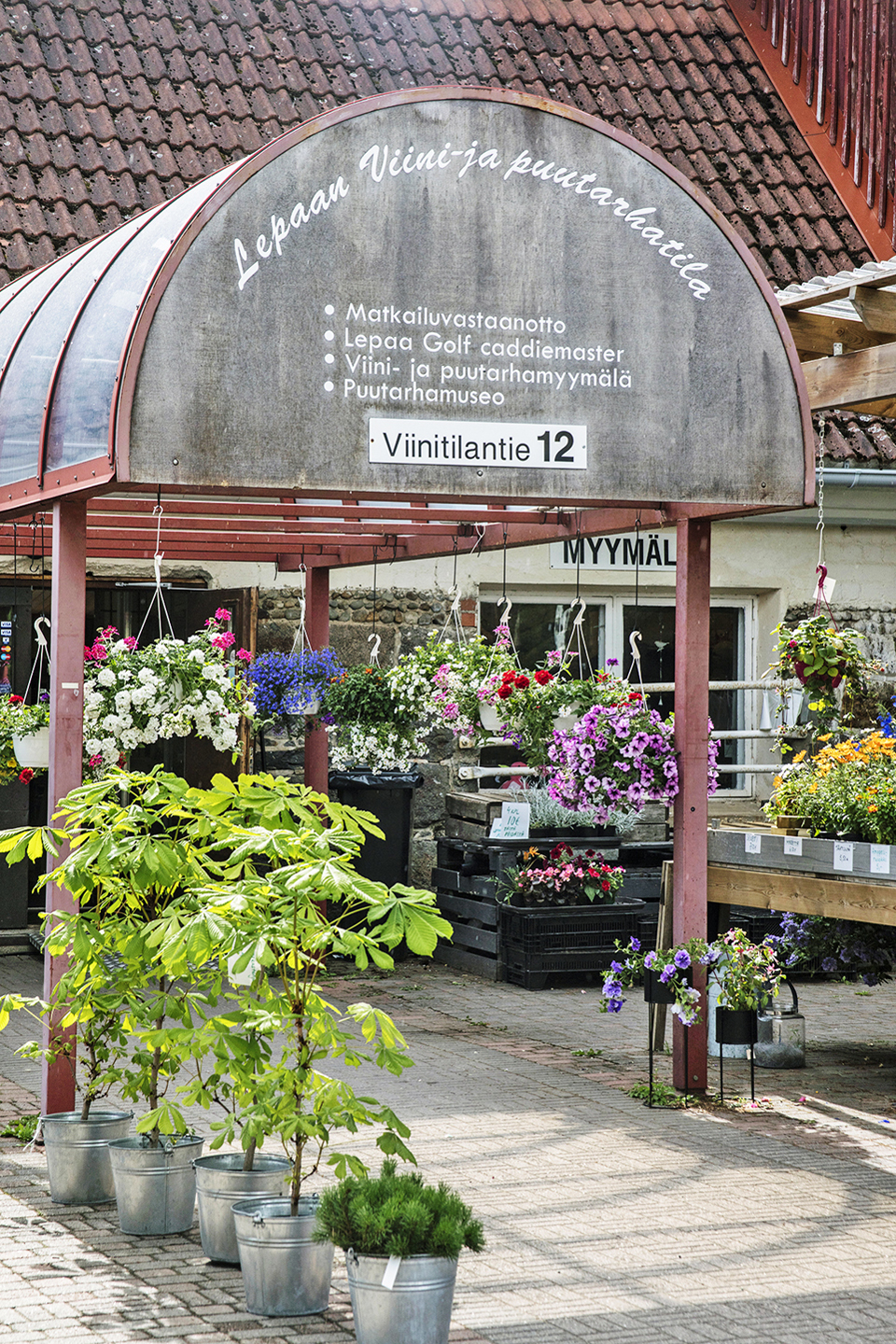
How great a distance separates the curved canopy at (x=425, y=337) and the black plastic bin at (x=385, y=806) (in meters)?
4.71

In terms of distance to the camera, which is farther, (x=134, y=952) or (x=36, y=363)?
(x=36, y=363)

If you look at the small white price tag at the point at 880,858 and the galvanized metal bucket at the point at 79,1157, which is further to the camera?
the small white price tag at the point at 880,858

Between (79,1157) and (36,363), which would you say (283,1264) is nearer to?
(79,1157)

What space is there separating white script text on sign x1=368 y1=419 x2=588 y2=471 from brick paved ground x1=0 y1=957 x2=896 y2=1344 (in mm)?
2546

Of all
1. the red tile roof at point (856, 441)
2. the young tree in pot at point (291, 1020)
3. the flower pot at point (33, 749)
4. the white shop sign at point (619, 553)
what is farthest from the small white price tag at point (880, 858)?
the red tile roof at point (856, 441)

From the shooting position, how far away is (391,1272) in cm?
403

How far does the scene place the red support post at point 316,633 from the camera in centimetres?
1074

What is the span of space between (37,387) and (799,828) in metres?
3.88

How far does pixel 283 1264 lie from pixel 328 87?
33.5 ft

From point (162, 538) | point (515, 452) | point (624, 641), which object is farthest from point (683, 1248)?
point (624, 641)

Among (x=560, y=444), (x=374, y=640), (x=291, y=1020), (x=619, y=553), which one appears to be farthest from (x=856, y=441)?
(x=291, y=1020)

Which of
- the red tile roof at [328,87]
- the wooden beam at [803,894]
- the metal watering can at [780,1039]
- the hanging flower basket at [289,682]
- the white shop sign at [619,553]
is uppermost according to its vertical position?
the red tile roof at [328,87]

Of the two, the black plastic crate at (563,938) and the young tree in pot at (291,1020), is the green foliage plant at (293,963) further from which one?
the black plastic crate at (563,938)

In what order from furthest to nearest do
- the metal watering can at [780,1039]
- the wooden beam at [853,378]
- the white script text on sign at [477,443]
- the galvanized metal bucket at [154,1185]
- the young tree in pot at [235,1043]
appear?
the metal watering can at [780,1039] < the wooden beam at [853,378] < the white script text on sign at [477,443] < the galvanized metal bucket at [154,1185] < the young tree in pot at [235,1043]
